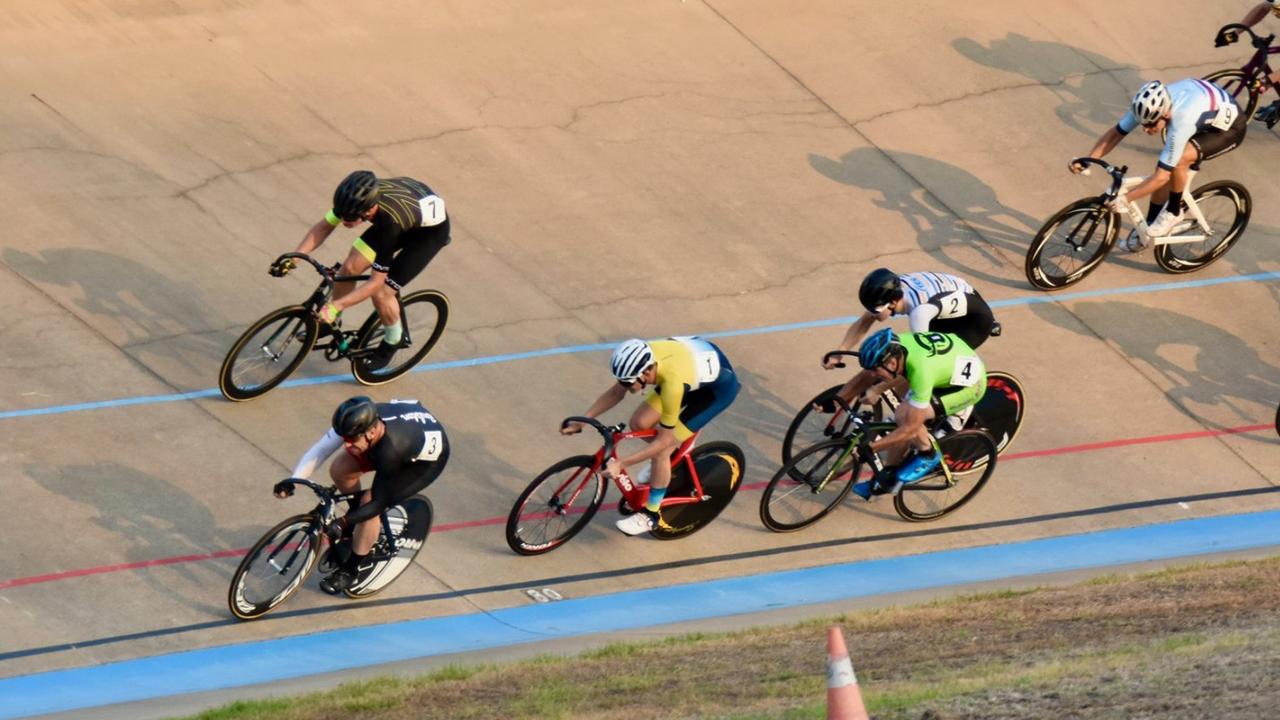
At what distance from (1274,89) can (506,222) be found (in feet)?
25.4

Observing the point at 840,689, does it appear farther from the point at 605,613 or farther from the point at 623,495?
the point at 623,495

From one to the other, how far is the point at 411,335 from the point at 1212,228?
22.3 feet

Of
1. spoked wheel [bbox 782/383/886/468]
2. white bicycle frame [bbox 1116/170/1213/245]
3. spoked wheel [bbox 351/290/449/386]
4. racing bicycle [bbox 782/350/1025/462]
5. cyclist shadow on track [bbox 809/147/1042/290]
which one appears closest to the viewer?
spoked wheel [bbox 782/383/886/468]

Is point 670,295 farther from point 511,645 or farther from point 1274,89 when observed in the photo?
point 1274,89

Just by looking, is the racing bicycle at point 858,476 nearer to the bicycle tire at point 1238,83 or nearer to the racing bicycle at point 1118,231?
the racing bicycle at point 1118,231

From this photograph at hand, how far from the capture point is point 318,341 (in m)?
11.5

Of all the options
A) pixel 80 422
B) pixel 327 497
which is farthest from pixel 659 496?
pixel 80 422

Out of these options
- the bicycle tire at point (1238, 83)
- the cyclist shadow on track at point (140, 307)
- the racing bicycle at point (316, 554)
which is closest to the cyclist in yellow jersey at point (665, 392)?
the racing bicycle at point (316, 554)

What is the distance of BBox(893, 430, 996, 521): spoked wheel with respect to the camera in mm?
10828

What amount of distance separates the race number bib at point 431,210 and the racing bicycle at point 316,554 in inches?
77.8

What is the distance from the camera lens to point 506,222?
13.5 m

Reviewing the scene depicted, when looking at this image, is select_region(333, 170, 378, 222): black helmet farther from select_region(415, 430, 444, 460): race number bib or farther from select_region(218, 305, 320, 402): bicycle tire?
select_region(415, 430, 444, 460): race number bib

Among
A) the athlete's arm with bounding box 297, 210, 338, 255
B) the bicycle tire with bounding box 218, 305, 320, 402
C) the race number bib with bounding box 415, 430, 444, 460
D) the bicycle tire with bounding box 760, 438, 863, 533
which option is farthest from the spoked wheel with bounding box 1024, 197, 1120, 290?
the race number bib with bounding box 415, 430, 444, 460

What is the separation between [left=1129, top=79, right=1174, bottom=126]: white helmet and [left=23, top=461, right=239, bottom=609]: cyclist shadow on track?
742 centimetres
